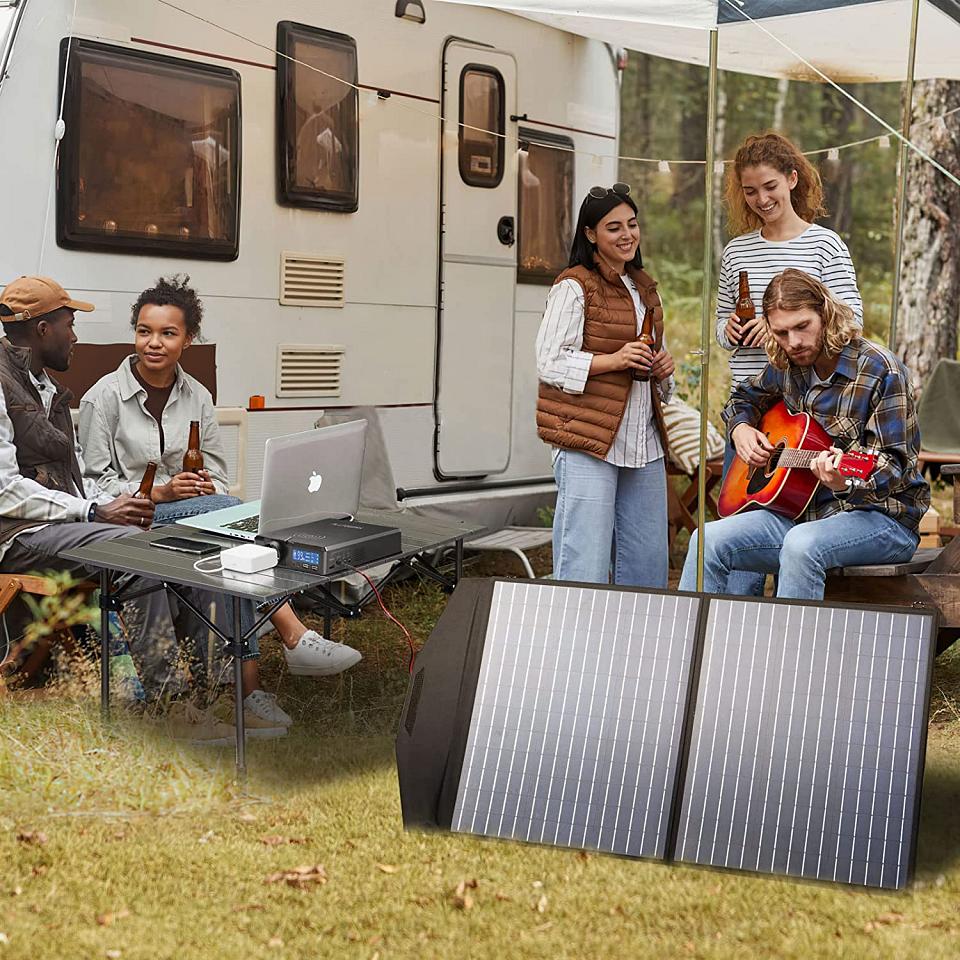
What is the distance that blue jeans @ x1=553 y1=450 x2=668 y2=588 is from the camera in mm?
4586

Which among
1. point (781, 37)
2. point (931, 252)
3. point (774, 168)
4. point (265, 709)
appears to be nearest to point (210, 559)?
point (265, 709)

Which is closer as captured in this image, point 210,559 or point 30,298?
point 210,559

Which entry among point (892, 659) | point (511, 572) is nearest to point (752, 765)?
point (892, 659)

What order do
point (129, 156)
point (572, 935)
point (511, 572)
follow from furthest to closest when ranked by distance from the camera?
point (511, 572) < point (129, 156) < point (572, 935)

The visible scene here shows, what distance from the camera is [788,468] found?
14.0 ft

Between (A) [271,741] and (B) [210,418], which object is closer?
(A) [271,741]

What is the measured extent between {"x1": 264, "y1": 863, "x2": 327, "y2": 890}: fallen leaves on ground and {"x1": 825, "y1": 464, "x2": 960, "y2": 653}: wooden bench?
5.91ft

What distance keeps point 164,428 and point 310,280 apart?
0.87m

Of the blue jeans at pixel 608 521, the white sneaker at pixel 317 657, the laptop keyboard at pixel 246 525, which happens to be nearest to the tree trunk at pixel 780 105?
the blue jeans at pixel 608 521

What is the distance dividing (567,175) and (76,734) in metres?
3.49

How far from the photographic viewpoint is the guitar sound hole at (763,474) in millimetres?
4336

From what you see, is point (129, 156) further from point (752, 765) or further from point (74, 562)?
point (752, 765)

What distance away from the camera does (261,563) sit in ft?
12.1

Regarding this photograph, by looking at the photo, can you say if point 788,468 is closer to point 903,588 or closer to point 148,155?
point 903,588
